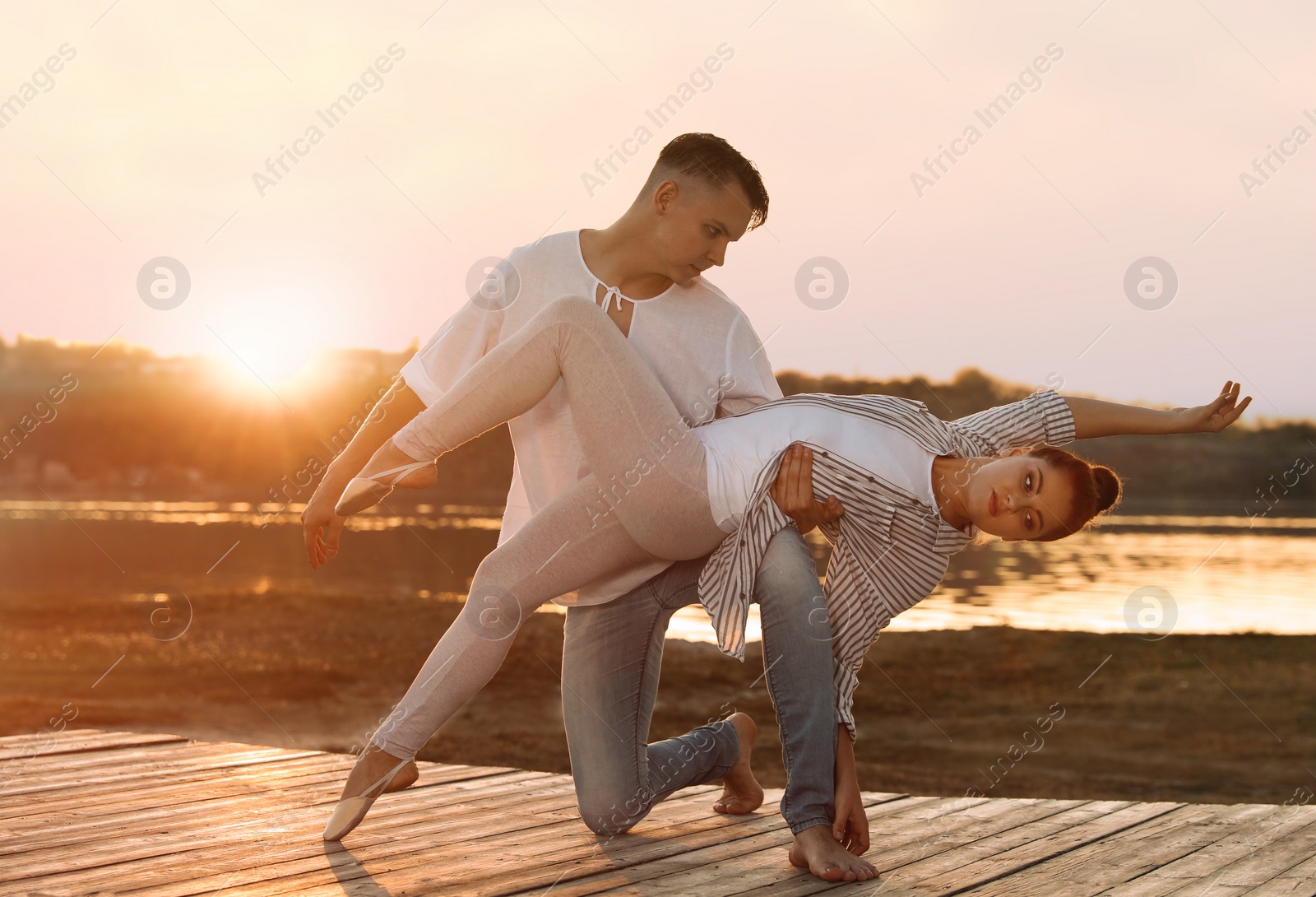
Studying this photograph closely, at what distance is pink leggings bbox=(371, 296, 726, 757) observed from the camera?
2.56m

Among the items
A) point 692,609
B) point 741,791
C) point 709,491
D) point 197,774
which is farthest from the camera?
point 692,609

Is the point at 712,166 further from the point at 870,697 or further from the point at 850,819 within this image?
the point at 870,697

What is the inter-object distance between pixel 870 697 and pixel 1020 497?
7.12 metres

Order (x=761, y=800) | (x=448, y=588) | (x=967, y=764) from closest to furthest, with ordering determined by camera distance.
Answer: (x=761, y=800)
(x=967, y=764)
(x=448, y=588)

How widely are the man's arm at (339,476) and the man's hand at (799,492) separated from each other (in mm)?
844

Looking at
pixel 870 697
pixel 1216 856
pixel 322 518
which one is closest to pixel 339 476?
pixel 322 518

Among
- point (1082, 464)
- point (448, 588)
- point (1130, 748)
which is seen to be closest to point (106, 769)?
point (1082, 464)

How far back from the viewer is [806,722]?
2.50 metres

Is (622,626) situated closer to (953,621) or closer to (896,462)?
(896,462)

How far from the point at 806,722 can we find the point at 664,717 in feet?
19.1

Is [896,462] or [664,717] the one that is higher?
[896,462]

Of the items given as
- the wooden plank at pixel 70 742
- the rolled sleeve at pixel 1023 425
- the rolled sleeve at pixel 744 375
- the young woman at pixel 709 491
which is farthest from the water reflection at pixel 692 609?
the young woman at pixel 709 491

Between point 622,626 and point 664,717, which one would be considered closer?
point 622,626

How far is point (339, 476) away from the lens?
275 centimetres
